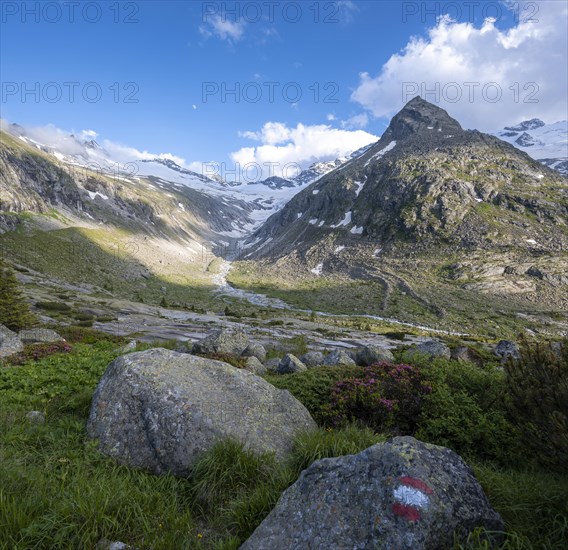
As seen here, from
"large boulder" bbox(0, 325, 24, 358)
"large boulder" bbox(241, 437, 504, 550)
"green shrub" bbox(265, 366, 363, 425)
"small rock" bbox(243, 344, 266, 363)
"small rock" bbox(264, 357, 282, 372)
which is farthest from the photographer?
"small rock" bbox(243, 344, 266, 363)

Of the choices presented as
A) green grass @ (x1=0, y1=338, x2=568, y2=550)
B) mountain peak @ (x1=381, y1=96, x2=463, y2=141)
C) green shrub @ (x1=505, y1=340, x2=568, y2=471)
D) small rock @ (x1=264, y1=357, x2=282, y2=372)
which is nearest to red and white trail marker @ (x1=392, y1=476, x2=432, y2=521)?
green grass @ (x1=0, y1=338, x2=568, y2=550)

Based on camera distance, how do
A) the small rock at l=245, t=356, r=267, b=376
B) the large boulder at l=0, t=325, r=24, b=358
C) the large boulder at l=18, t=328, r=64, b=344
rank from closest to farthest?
the large boulder at l=0, t=325, r=24, b=358
the small rock at l=245, t=356, r=267, b=376
the large boulder at l=18, t=328, r=64, b=344

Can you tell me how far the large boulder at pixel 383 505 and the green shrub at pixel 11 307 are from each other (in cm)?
2223

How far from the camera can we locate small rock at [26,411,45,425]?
7.96m

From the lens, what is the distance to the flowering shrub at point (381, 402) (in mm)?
8656

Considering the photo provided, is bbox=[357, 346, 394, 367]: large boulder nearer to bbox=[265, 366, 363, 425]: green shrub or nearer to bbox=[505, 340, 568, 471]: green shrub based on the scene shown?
bbox=[265, 366, 363, 425]: green shrub

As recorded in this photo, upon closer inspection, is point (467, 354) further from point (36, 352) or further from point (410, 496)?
point (36, 352)

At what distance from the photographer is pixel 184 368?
852cm

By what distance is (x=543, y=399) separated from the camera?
5.38 meters

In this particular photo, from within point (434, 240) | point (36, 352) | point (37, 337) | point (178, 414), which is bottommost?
point (37, 337)

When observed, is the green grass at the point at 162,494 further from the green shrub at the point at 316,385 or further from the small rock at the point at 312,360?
the small rock at the point at 312,360

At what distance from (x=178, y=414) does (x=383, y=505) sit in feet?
14.2

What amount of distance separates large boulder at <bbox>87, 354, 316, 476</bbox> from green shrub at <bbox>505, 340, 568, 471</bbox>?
4231 mm


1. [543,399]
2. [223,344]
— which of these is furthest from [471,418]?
[223,344]
